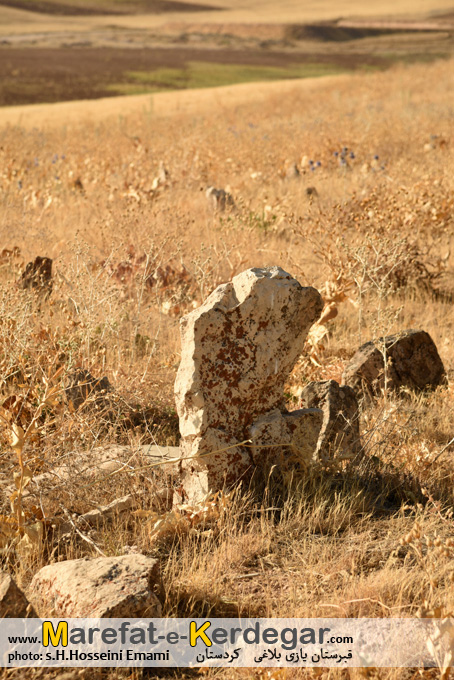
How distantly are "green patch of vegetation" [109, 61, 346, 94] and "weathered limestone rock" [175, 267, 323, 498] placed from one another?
29.5 m

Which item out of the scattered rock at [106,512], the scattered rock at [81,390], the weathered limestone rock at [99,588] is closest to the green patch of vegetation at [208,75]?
the scattered rock at [81,390]

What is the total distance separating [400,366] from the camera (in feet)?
13.1

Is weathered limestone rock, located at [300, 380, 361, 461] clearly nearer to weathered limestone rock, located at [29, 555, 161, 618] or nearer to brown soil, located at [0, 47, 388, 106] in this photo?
weathered limestone rock, located at [29, 555, 161, 618]

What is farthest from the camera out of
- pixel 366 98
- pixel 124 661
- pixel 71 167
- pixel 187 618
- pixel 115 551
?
pixel 366 98

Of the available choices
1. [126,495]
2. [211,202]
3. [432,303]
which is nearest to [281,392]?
[126,495]

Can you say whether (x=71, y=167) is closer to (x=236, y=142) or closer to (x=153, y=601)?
(x=236, y=142)

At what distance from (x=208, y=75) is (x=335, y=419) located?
3954 cm

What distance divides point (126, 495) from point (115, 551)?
370mm

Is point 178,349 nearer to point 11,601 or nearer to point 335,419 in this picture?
point 335,419

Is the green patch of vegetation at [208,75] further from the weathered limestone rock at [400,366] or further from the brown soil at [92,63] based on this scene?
the weathered limestone rock at [400,366]

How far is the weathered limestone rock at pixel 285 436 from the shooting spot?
9.43 feet

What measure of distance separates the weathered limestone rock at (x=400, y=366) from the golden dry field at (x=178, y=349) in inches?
5.7

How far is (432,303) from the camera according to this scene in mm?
5430

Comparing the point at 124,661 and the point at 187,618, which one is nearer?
the point at 124,661
